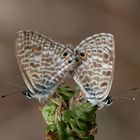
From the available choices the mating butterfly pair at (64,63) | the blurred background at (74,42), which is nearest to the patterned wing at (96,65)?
the mating butterfly pair at (64,63)

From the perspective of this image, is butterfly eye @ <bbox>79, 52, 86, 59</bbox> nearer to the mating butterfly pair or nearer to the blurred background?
the mating butterfly pair

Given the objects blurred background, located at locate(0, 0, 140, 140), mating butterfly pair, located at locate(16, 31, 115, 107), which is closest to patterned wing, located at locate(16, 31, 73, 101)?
mating butterfly pair, located at locate(16, 31, 115, 107)

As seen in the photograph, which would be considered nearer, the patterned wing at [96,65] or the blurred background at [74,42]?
the patterned wing at [96,65]

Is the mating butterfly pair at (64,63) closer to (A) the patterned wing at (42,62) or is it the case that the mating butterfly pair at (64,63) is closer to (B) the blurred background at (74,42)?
(A) the patterned wing at (42,62)

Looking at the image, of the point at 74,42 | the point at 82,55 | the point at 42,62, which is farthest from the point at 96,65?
the point at 74,42

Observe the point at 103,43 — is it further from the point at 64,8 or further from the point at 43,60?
the point at 64,8

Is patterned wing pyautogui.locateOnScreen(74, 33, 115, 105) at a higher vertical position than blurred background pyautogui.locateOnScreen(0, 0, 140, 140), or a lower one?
higher
